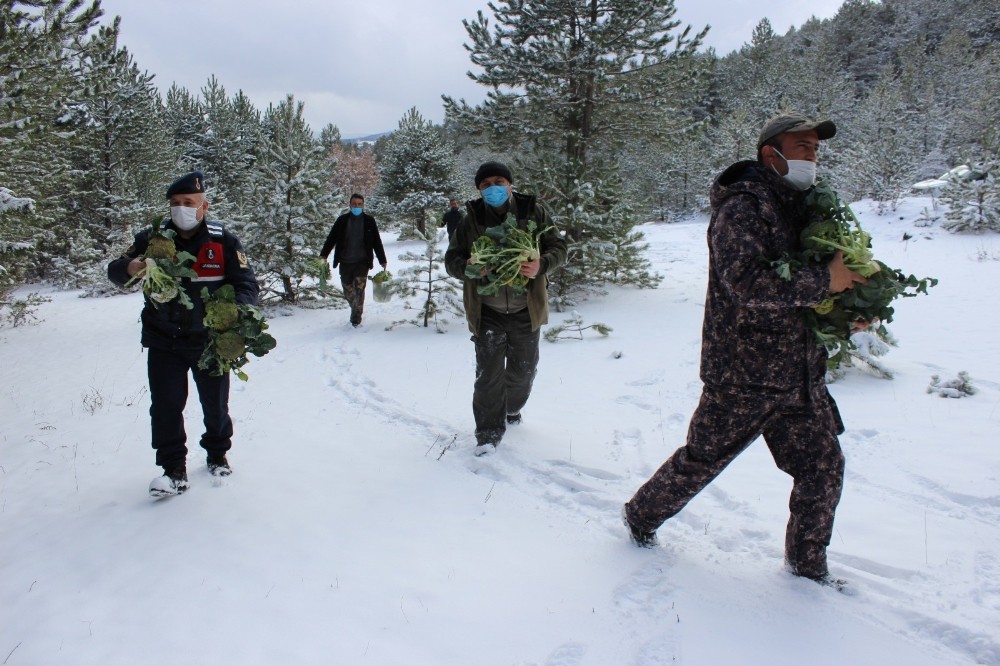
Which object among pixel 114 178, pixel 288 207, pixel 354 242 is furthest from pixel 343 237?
pixel 114 178

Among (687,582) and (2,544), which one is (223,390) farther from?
(687,582)

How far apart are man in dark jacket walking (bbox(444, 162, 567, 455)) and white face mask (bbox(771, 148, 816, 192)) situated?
6.46ft

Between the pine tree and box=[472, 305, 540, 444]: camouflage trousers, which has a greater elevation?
the pine tree

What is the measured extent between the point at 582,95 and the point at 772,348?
8946mm

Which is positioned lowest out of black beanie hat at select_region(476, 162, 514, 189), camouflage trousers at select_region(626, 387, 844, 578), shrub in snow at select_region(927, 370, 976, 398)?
shrub in snow at select_region(927, 370, 976, 398)

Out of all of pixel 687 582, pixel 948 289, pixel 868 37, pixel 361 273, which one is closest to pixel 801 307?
pixel 687 582

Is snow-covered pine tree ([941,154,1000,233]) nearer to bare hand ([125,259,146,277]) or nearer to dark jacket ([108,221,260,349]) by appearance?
dark jacket ([108,221,260,349])

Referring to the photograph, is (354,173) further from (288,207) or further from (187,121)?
(288,207)

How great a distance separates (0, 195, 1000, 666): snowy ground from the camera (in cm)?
240

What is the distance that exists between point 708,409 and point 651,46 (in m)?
8.97

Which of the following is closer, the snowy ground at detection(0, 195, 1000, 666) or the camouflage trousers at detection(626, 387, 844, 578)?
the snowy ground at detection(0, 195, 1000, 666)

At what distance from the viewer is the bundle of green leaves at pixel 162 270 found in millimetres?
3412

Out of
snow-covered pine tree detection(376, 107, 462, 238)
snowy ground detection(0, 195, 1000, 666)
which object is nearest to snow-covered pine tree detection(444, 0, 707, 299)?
snowy ground detection(0, 195, 1000, 666)

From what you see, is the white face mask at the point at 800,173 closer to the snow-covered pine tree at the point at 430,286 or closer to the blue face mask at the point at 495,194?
the blue face mask at the point at 495,194
